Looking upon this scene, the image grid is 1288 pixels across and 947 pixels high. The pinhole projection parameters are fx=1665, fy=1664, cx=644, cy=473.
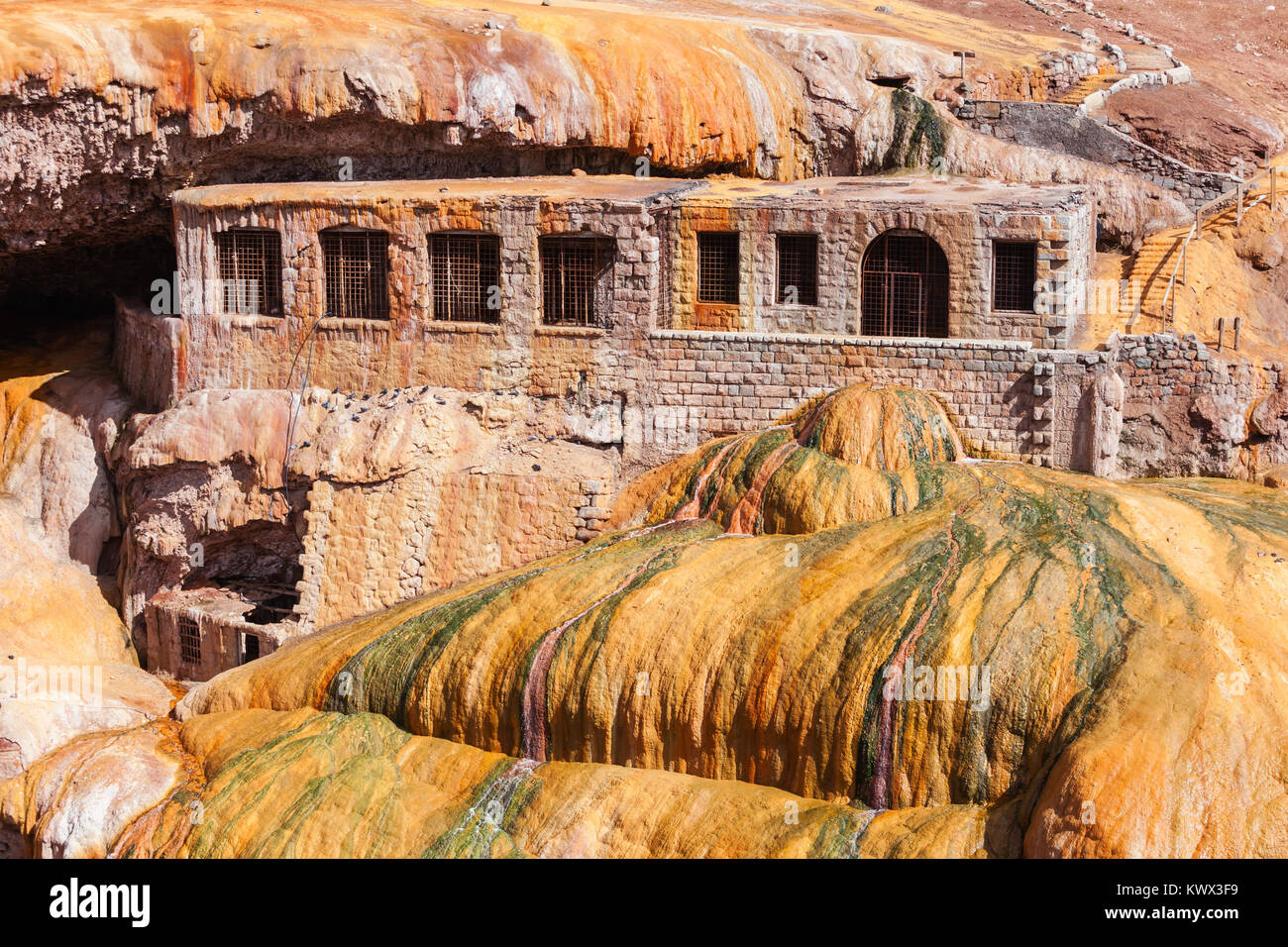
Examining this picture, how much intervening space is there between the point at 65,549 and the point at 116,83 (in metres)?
8.40

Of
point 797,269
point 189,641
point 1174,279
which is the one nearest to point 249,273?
point 189,641

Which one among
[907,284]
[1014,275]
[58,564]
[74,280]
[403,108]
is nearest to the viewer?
[1014,275]

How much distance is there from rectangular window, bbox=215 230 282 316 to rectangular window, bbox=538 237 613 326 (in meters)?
4.91

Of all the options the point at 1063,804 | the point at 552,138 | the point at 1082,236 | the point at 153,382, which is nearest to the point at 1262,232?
the point at 1082,236

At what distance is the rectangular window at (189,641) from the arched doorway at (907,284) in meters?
12.4

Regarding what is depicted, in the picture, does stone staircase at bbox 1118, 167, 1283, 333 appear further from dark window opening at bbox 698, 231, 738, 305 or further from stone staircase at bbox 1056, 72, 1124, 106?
dark window opening at bbox 698, 231, 738, 305

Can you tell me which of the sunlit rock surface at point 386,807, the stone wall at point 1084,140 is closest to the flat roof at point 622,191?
the stone wall at point 1084,140

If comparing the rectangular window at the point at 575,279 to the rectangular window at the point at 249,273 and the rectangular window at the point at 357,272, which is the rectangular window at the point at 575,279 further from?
the rectangular window at the point at 249,273

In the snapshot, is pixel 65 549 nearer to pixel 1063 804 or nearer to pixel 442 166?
pixel 442 166

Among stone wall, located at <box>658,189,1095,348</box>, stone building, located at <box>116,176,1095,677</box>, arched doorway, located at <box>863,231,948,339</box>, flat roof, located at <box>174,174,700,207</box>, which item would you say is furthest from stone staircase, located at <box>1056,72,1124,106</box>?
flat roof, located at <box>174,174,700,207</box>

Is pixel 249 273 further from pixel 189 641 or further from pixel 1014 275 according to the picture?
pixel 1014 275

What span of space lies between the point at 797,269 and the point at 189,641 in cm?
1192

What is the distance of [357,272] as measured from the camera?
94.0 ft

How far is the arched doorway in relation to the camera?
27.0 metres
